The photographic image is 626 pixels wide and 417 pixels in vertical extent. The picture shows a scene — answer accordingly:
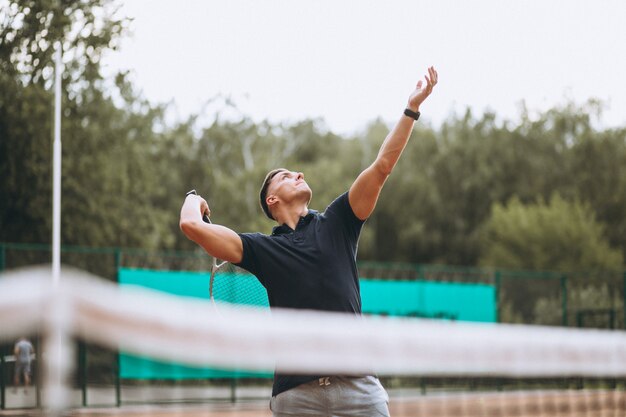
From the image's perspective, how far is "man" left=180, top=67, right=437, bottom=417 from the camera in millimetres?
3928

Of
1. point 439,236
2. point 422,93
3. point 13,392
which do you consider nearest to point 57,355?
point 422,93

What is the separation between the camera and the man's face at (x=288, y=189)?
443 centimetres

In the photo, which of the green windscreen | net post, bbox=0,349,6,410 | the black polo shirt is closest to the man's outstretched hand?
the black polo shirt

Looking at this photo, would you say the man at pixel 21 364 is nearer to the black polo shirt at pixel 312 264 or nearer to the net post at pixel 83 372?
the net post at pixel 83 372

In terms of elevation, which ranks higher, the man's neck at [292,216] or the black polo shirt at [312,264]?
the man's neck at [292,216]

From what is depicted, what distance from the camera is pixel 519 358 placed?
4.56 metres

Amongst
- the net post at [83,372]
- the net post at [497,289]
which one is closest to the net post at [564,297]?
the net post at [497,289]

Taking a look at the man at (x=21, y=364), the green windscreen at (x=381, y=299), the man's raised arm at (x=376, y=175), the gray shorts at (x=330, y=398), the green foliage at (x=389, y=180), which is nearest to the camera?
the gray shorts at (x=330, y=398)

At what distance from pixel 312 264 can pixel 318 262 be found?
0.08 ft

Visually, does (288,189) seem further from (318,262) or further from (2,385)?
(2,385)

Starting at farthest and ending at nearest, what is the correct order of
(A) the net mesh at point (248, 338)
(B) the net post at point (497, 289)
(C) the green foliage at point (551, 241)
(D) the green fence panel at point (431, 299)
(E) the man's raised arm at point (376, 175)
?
(C) the green foliage at point (551, 241)
(B) the net post at point (497, 289)
(D) the green fence panel at point (431, 299)
(E) the man's raised arm at point (376, 175)
(A) the net mesh at point (248, 338)

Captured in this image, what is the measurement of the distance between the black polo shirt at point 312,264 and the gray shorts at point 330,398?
58 mm

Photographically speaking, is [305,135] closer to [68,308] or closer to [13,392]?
[13,392]

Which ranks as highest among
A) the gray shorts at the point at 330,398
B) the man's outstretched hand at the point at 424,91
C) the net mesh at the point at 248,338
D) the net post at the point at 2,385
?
the man's outstretched hand at the point at 424,91
